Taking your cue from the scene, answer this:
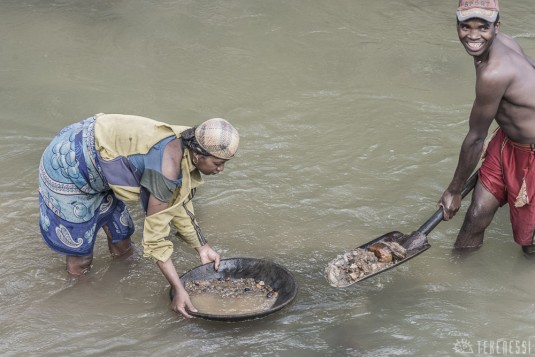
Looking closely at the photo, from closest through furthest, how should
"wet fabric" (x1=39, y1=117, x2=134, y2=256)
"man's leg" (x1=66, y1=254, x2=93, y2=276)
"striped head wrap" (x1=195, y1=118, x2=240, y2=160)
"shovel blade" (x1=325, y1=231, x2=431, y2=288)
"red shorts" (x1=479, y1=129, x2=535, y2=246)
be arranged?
"striped head wrap" (x1=195, y1=118, x2=240, y2=160), "wet fabric" (x1=39, y1=117, x2=134, y2=256), "shovel blade" (x1=325, y1=231, x2=431, y2=288), "red shorts" (x1=479, y1=129, x2=535, y2=246), "man's leg" (x1=66, y1=254, x2=93, y2=276)

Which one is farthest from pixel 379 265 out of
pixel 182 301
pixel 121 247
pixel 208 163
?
pixel 121 247

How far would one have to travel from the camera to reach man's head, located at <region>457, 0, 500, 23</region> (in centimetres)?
354

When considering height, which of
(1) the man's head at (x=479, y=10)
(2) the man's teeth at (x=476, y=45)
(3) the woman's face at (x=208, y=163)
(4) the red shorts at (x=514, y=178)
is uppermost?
(1) the man's head at (x=479, y=10)

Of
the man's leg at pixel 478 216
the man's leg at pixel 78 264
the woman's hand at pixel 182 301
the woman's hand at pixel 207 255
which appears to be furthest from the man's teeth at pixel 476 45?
the man's leg at pixel 78 264

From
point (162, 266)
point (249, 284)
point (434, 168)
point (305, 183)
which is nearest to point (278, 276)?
point (249, 284)

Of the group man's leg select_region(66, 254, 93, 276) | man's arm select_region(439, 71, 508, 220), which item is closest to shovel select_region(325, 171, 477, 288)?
man's arm select_region(439, 71, 508, 220)

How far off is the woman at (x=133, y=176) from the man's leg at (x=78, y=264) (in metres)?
0.15

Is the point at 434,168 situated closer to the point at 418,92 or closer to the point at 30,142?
the point at 418,92

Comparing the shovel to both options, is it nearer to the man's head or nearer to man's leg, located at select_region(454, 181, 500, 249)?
man's leg, located at select_region(454, 181, 500, 249)

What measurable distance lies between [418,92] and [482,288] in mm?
2833

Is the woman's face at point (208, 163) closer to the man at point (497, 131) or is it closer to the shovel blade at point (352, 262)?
the shovel blade at point (352, 262)

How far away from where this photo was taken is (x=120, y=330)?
382cm

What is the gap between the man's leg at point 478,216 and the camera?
164 inches

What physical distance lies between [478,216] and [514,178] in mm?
336
